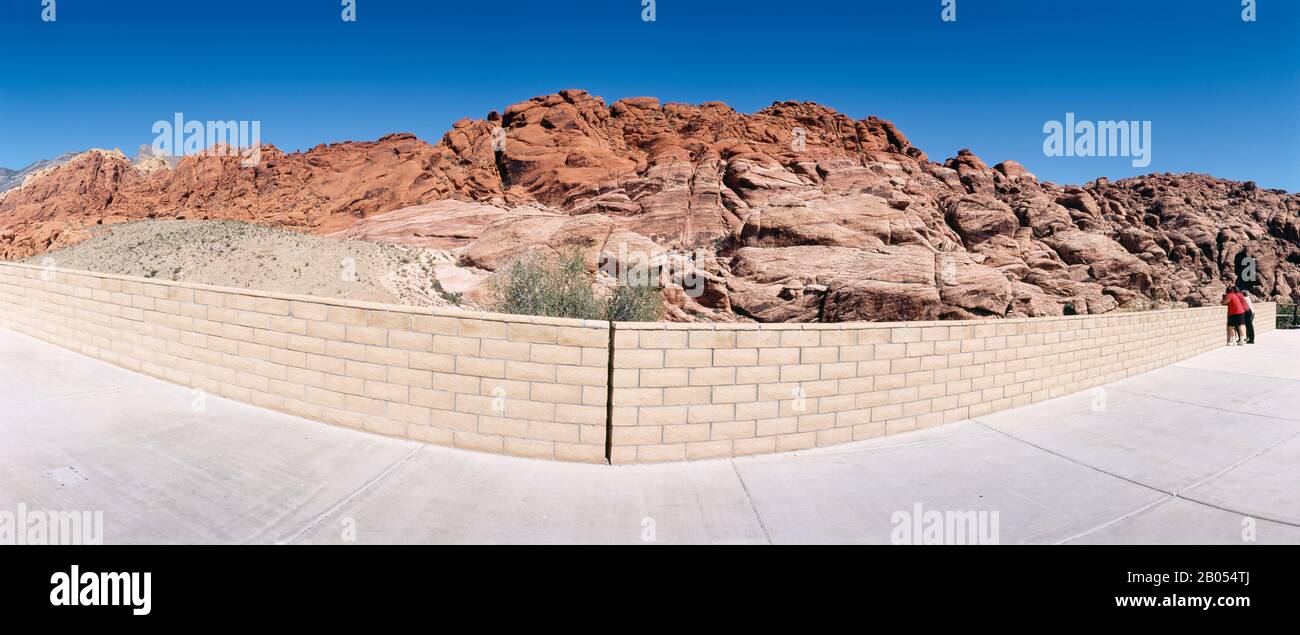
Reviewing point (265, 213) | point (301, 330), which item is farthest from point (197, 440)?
point (265, 213)

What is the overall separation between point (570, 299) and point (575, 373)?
8534 mm

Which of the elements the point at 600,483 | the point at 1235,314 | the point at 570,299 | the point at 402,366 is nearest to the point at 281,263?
the point at 570,299

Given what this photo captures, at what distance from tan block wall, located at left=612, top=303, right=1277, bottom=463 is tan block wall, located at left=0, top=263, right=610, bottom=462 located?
0.39 meters

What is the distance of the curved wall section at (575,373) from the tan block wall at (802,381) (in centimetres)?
2

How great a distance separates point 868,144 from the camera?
60.0m

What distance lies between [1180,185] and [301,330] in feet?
296

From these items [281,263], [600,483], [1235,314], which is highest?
[281,263]

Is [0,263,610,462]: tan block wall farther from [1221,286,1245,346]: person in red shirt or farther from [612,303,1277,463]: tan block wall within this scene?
[1221,286,1245,346]: person in red shirt

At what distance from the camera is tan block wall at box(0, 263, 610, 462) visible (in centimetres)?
526

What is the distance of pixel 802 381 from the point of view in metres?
5.82
